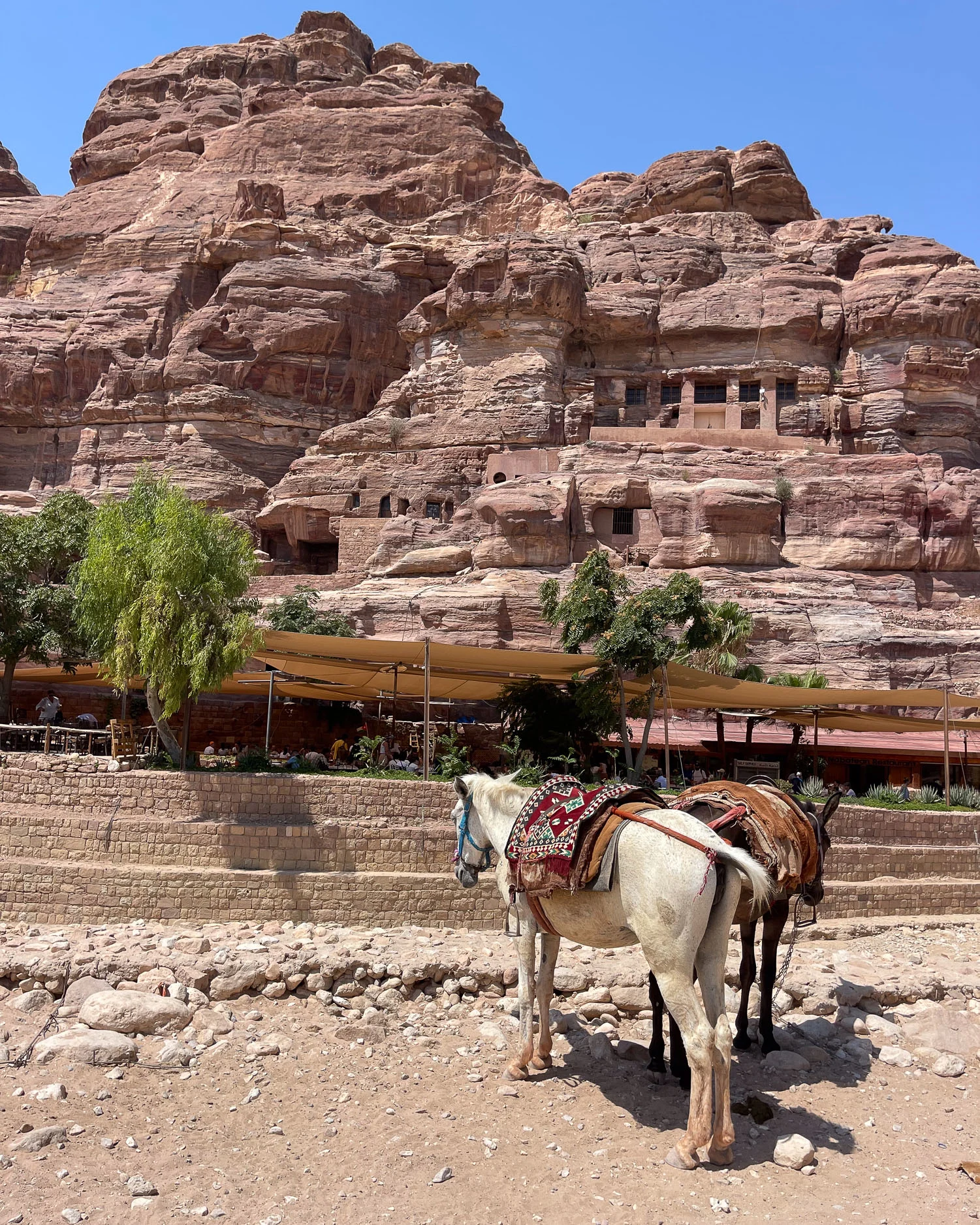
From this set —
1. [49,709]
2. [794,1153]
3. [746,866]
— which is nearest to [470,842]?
[746,866]

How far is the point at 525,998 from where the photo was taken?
8.45m

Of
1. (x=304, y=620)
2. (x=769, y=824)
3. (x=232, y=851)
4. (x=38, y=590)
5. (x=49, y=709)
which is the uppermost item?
(x=38, y=590)

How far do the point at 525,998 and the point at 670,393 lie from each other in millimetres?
38019

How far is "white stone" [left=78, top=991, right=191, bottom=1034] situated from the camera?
9867 mm

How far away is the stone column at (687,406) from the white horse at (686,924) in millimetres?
32555

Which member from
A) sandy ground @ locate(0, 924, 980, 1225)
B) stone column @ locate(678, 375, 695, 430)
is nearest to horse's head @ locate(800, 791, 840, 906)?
sandy ground @ locate(0, 924, 980, 1225)

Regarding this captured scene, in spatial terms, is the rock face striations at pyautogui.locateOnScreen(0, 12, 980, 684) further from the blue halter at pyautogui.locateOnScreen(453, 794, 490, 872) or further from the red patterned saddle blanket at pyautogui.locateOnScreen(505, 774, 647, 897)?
the red patterned saddle blanket at pyautogui.locateOnScreen(505, 774, 647, 897)

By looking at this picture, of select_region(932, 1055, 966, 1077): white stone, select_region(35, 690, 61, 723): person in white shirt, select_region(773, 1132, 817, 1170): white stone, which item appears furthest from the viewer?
select_region(35, 690, 61, 723): person in white shirt

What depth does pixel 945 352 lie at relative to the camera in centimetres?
4041

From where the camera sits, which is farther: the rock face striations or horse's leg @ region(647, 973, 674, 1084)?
the rock face striations

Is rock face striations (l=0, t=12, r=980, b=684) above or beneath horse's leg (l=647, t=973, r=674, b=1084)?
above

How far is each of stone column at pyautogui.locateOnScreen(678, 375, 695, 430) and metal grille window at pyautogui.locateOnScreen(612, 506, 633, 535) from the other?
676 centimetres

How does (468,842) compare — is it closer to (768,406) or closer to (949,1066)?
(949,1066)

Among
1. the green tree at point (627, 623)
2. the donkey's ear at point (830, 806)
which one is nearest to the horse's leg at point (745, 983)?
the donkey's ear at point (830, 806)
